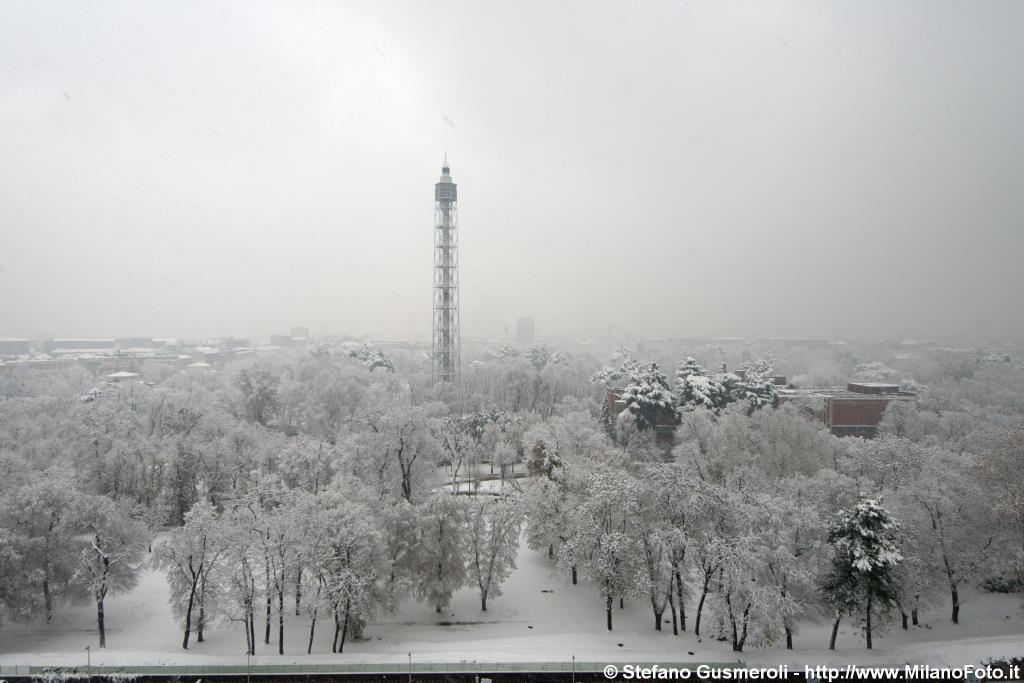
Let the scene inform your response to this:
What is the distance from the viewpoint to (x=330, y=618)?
16.1m

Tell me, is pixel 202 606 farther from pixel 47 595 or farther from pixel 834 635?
pixel 834 635

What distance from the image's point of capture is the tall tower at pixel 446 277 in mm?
55250

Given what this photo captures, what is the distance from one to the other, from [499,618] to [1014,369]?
6633 centimetres

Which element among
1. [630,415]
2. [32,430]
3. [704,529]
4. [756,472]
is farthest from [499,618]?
[32,430]

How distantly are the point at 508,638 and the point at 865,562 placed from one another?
370 inches

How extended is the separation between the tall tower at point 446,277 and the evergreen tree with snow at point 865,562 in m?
43.6

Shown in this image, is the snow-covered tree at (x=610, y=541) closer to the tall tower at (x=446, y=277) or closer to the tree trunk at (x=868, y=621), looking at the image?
the tree trunk at (x=868, y=621)

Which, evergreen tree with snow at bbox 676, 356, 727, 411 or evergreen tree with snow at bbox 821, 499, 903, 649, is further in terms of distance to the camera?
evergreen tree with snow at bbox 676, 356, 727, 411

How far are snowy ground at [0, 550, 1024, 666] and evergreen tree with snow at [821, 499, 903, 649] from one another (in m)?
1.30

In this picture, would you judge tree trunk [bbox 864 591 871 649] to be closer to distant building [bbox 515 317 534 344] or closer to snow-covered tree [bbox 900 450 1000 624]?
snow-covered tree [bbox 900 450 1000 624]

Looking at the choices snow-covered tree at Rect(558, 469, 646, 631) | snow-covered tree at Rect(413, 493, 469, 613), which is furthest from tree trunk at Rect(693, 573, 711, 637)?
snow-covered tree at Rect(413, 493, 469, 613)

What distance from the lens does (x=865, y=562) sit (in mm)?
12695

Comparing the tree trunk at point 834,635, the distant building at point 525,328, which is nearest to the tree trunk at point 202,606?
the tree trunk at point 834,635

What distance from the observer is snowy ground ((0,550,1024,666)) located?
13.0 meters
